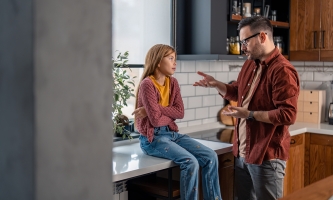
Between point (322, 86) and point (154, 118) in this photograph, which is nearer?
point (154, 118)

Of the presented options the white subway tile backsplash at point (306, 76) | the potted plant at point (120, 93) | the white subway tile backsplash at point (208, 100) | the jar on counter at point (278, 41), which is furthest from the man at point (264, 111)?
the white subway tile backsplash at point (306, 76)

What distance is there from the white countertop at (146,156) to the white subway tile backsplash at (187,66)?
19.2 inches

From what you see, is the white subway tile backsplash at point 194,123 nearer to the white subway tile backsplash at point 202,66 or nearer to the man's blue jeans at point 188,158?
the white subway tile backsplash at point 202,66

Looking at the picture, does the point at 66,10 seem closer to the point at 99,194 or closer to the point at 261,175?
the point at 99,194

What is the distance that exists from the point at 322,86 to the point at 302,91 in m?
0.32

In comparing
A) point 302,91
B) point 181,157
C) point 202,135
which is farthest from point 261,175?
point 302,91

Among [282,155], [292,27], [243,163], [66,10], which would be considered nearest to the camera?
[66,10]

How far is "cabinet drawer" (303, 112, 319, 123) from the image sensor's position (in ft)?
14.0

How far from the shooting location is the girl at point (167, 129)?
2447mm

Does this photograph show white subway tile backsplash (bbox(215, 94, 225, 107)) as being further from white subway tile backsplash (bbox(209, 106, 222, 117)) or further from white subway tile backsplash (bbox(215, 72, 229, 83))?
white subway tile backsplash (bbox(215, 72, 229, 83))

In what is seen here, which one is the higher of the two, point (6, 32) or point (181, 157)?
point (6, 32)

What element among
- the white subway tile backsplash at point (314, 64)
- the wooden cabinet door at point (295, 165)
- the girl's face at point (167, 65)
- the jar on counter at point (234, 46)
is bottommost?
the wooden cabinet door at point (295, 165)

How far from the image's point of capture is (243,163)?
2.62m

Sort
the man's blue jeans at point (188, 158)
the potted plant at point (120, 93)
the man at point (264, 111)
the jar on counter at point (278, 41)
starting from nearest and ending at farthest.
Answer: the man at point (264, 111) < the man's blue jeans at point (188, 158) < the potted plant at point (120, 93) < the jar on counter at point (278, 41)
